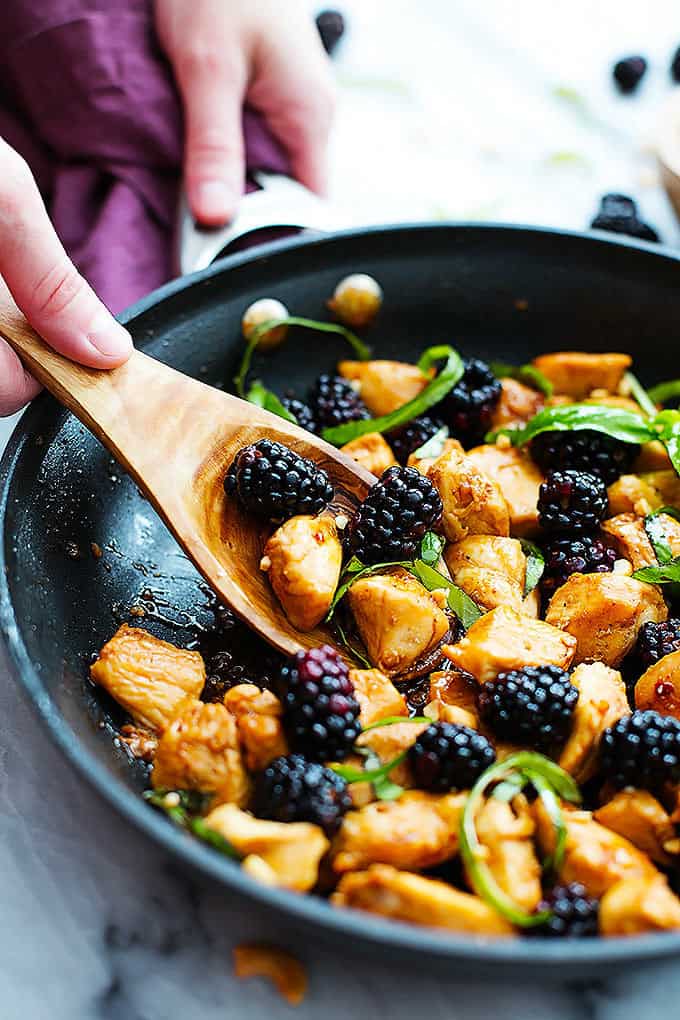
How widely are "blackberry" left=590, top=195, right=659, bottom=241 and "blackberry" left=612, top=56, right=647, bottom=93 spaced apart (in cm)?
56

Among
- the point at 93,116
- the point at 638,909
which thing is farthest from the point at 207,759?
the point at 93,116

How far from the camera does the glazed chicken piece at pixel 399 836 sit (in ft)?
4.65

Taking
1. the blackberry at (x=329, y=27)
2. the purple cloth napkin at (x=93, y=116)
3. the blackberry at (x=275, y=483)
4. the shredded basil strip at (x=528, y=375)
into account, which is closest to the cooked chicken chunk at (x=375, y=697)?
the blackberry at (x=275, y=483)

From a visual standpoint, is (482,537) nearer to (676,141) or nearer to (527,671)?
(527,671)

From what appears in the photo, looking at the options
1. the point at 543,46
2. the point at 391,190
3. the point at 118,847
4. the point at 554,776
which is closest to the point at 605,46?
the point at 543,46

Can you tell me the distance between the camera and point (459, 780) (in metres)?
1.49

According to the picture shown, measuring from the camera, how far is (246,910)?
154 centimetres

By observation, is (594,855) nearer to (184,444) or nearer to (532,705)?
(532,705)

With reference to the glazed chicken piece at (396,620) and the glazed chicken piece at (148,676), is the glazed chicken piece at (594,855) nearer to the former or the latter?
the glazed chicken piece at (396,620)

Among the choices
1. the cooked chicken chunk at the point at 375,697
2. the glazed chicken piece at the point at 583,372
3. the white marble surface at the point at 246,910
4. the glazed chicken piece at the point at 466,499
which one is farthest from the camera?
the glazed chicken piece at the point at 583,372

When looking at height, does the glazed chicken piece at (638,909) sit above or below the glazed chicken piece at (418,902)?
above

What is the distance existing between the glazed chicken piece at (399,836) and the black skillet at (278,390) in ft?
0.45

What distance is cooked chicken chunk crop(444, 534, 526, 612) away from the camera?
181 centimetres

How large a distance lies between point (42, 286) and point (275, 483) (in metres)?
0.47
